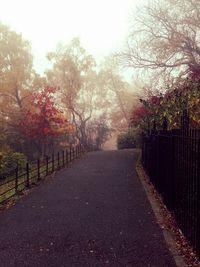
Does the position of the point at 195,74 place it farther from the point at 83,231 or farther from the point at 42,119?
the point at 42,119

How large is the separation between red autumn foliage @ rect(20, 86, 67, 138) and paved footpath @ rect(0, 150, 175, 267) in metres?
22.3

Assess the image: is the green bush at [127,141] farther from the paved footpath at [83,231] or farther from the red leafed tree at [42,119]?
the paved footpath at [83,231]

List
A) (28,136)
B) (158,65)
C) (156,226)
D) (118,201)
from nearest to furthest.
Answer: (156,226) → (118,201) → (158,65) → (28,136)

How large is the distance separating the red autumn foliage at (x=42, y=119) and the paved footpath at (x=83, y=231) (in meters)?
22.3

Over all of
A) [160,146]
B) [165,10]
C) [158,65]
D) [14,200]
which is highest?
[165,10]

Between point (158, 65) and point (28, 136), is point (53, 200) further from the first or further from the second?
point (28, 136)

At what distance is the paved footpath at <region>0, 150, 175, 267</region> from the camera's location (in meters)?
7.08

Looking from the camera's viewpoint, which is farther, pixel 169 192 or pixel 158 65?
pixel 158 65

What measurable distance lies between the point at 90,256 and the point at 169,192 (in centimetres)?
365

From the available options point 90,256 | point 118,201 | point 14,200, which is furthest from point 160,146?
point 90,256

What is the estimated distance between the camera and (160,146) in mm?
12500

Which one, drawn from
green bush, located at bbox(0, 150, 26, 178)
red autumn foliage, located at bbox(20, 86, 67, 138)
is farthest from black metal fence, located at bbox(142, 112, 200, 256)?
red autumn foliage, located at bbox(20, 86, 67, 138)

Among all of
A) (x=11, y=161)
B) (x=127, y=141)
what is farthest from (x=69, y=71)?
(x=11, y=161)

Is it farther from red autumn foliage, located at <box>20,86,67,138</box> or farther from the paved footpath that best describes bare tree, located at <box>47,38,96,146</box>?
the paved footpath
